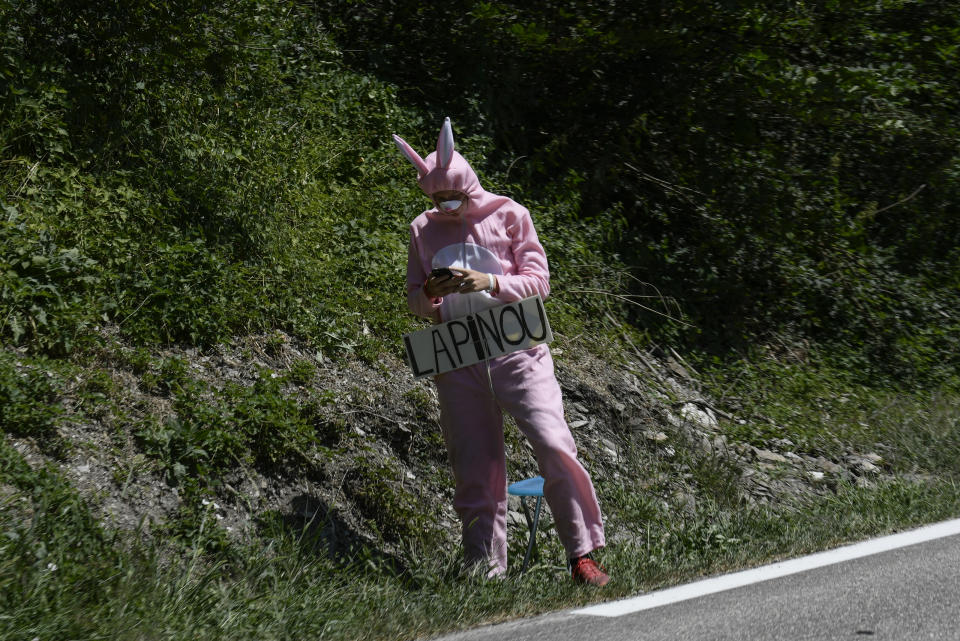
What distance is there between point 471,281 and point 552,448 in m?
0.81

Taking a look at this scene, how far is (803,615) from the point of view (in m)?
3.49

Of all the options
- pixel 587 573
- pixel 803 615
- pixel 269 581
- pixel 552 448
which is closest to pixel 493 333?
pixel 552 448

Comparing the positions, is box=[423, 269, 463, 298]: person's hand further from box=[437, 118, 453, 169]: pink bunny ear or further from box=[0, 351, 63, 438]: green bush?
box=[0, 351, 63, 438]: green bush

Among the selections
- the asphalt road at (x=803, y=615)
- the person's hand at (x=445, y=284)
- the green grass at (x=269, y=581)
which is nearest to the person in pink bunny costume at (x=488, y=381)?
the person's hand at (x=445, y=284)

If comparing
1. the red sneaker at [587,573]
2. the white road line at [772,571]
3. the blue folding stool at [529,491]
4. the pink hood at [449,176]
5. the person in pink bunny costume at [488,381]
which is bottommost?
the white road line at [772,571]

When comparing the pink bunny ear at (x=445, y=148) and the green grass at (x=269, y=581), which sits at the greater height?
the pink bunny ear at (x=445, y=148)

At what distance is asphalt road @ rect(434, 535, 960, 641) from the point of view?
129 inches

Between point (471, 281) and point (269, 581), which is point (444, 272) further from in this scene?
point (269, 581)

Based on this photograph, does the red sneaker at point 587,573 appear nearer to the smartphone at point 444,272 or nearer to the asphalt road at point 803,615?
the asphalt road at point 803,615

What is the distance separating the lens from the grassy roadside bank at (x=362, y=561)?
3305 millimetres

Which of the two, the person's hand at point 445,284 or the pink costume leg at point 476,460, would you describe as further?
the pink costume leg at point 476,460

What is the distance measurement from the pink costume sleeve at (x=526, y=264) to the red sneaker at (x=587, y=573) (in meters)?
1.19

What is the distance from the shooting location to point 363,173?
7.84 metres

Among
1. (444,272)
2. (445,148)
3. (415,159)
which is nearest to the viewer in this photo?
(444,272)
